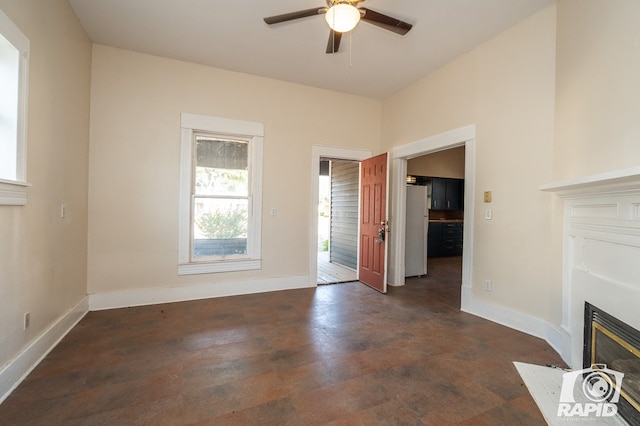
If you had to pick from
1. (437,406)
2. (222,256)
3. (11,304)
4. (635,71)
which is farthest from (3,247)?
(635,71)

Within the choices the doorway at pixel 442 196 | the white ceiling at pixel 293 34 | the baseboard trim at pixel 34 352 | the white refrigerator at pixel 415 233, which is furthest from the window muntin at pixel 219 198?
the doorway at pixel 442 196

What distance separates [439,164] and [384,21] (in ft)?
19.5

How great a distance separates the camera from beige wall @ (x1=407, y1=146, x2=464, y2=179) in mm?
7406

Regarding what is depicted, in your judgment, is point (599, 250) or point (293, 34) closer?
point (599, 250)

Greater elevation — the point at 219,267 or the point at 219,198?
the point at 219,198

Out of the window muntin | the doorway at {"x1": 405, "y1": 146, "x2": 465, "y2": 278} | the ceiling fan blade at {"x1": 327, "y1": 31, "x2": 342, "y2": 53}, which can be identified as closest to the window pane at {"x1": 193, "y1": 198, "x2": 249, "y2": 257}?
the window muntin

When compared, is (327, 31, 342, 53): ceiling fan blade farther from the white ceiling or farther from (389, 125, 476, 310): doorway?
(389, 125, 476, 310): doorway

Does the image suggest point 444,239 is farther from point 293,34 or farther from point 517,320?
point 293,34

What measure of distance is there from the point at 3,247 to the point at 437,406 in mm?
3020

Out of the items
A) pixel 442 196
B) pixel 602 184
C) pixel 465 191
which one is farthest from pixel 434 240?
pixel 602 184

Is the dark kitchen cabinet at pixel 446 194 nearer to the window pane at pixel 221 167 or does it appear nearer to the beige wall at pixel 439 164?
the beige wall at pixel 439 164

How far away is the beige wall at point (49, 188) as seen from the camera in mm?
1930

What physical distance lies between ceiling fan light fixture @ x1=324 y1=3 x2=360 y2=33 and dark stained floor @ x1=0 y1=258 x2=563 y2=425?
2.69 metres

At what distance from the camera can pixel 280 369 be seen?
7.09 feet
